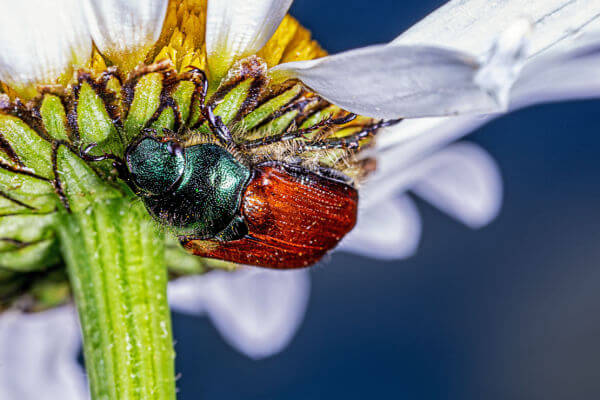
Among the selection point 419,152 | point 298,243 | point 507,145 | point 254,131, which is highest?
point 507,145

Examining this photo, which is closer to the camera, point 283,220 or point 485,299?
point 283,220

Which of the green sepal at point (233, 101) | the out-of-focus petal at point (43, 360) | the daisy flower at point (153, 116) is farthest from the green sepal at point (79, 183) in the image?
the out-of-focus petal at point (43, 360)

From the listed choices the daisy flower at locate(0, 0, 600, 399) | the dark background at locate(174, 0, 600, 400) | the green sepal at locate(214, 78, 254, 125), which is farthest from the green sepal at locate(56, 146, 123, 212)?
the dark background at locate(174, 0, 600, 400)

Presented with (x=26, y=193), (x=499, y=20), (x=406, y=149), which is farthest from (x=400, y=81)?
(x=406, y=149)

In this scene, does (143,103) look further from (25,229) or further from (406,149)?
(406,149)

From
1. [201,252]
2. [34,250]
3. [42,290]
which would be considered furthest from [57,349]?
[201,252]

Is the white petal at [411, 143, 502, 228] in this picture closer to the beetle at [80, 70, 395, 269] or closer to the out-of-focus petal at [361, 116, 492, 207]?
the out-of-focus petal at [361, 116, 492, 207]

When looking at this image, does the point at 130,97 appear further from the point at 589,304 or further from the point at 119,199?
the point at 589,304
